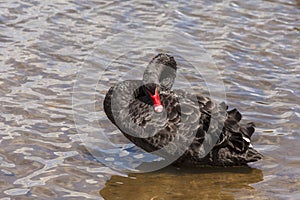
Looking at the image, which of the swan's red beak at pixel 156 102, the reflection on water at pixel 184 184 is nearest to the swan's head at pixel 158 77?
the swan's red beak at pixel 156 102

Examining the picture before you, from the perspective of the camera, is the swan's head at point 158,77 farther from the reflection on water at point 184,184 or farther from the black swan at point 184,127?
the reflection on water at point 184,184

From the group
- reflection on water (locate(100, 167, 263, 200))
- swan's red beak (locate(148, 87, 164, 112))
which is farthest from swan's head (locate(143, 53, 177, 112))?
reflection on water (locate(100, 167, 263, 200))

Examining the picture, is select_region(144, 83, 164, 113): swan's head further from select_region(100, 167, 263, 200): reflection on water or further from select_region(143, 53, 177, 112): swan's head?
select_region(100, 167, 263, 200): reflection on water

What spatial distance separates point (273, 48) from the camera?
9.36m

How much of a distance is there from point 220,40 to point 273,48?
0.75m

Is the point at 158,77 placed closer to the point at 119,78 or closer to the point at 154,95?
the point at 154,95

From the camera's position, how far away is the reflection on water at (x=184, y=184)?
19.9 ft

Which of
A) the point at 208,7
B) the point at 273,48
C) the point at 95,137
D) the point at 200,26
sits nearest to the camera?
the point at 95,137

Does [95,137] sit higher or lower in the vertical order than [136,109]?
lower

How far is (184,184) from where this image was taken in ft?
20.6

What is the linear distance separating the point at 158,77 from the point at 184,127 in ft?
2.82

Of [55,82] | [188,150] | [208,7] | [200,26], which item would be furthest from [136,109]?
[208,7]

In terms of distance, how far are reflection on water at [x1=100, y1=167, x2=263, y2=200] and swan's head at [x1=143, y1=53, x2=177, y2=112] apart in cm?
65

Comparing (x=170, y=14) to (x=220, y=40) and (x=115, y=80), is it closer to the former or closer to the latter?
(x=220, y=40)
